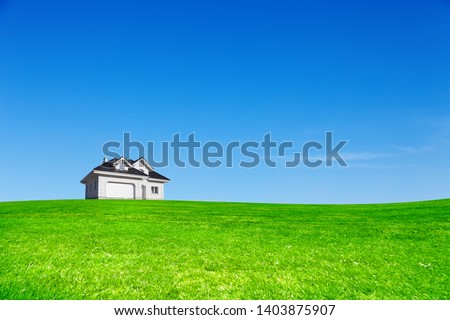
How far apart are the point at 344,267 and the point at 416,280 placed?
1.68 meters

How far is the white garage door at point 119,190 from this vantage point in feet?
174

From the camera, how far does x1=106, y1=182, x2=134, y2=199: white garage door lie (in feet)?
174

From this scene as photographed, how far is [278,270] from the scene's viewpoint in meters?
8.92

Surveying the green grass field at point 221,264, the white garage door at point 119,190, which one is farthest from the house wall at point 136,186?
the green grass field at point 221,264

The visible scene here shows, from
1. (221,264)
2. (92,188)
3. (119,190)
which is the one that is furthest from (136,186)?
(221,264)

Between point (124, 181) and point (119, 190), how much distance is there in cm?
158

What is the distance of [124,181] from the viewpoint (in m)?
54.8

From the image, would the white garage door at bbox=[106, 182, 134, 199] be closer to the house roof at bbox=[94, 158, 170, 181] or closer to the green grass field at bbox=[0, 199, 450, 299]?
the house roof at bbox=[94, 158, 170, 181]

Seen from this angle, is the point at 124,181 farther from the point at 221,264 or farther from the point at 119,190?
the point at 221,264

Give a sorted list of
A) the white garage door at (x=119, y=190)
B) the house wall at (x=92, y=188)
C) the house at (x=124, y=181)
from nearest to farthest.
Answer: the house at (x=124, y=181)
the house wall at (x=92, y=188)
the white garage door at (x=119, y=190)

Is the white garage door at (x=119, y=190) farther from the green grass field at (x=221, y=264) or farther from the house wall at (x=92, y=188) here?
the green grass field at (x=221, y=264)

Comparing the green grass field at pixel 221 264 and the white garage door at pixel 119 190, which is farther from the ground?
the white garage door at pixel 119 190
